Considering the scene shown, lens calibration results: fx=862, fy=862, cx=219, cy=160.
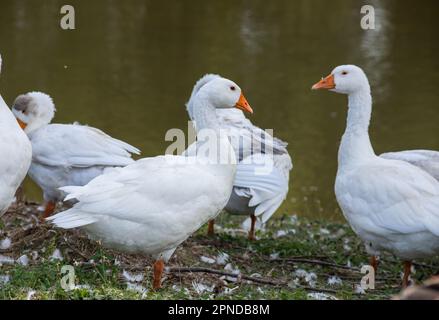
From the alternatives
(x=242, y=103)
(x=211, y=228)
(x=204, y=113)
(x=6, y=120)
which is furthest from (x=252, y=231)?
(x=6, y=120)

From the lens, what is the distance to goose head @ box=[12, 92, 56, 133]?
8.90m

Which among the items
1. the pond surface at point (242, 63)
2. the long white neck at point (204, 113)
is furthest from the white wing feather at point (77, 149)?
the pond surface at point (242, 63)

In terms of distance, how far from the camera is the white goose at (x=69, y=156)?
8.12 meters

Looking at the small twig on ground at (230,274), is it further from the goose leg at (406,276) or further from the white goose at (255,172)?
the white goose at (255,172)

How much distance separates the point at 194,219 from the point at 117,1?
14285 mm

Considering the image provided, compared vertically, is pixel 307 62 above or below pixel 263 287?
above

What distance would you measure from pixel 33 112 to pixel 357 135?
133 inches

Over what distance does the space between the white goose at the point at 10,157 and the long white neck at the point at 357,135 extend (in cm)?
285

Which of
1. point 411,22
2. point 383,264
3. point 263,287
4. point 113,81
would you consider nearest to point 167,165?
point 263,287

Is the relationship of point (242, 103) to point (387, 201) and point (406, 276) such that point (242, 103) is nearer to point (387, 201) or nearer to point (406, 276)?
point (387, 201)

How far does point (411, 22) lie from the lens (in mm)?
19375

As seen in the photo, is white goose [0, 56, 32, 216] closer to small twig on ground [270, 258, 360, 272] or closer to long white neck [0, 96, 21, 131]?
long white neck [0, 96, 21, 131]
